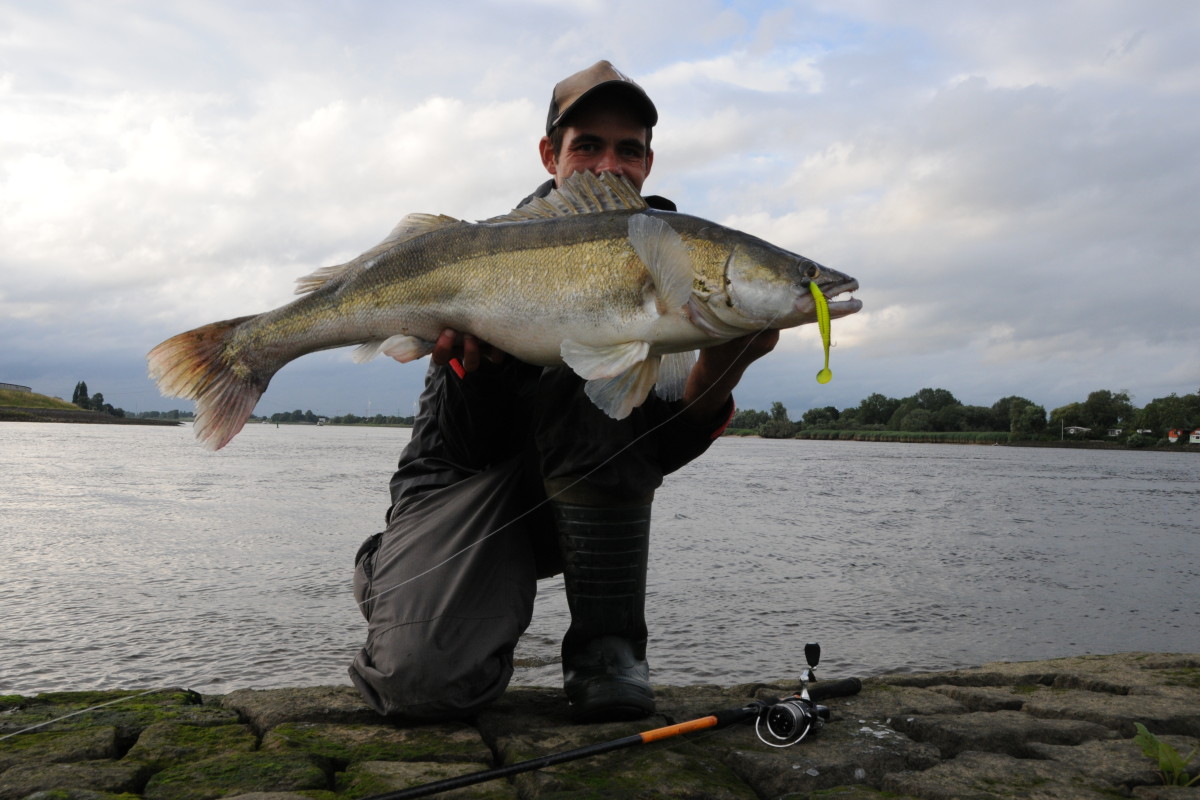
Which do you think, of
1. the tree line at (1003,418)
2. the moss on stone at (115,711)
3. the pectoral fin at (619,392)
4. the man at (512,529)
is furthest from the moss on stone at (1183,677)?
the tree line at (1003,418)

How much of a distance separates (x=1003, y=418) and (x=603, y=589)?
88.8 meters

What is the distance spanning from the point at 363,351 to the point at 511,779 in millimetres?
1778

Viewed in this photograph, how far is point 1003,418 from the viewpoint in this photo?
270 ft

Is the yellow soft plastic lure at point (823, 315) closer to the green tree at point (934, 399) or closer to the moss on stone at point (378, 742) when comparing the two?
→ the moss on stone at point (378, 742)

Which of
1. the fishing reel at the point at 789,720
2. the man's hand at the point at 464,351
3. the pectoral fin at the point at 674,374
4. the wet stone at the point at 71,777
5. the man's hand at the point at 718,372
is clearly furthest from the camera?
the pectoral fin at the point at 674,374

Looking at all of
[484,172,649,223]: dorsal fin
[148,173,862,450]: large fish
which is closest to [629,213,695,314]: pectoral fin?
[148,173,862,450]: large fish

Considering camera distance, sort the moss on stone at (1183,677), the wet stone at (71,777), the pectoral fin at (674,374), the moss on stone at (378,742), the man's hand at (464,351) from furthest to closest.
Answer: the moss on stone at (1183,677), the pectoral fin at (674,374), the man's hand at (464,351), the moss on stone at (378,742), the wet stone at (71,777)

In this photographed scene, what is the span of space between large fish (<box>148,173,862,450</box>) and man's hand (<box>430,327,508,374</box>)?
2.1 inches

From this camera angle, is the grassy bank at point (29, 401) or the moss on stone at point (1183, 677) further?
the grassy bank at point (29, 401)

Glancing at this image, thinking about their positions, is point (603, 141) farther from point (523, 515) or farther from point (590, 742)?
point (590, 742)

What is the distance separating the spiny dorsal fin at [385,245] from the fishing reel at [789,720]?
2.25 m

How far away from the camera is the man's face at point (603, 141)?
421 cm

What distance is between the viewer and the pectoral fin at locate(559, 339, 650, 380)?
292 centimetres

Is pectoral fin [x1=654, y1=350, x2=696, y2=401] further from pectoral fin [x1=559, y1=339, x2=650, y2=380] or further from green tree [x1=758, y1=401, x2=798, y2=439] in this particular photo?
green tree [x1=758, y1=401, x2=798, y2=439]
